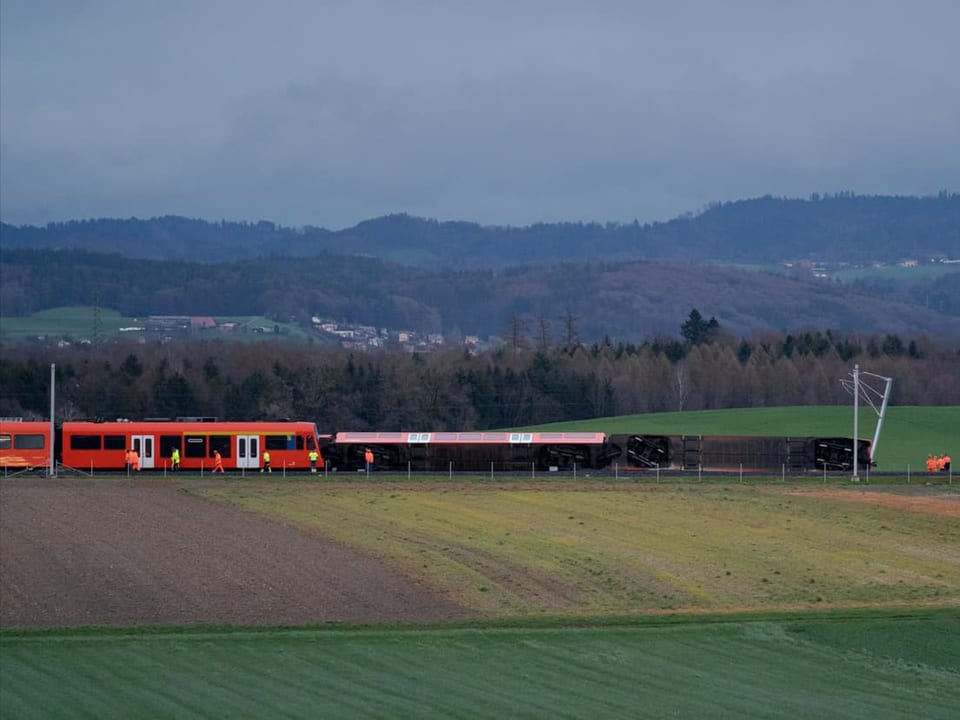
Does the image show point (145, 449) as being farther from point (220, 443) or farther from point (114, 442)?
point (220, 443)

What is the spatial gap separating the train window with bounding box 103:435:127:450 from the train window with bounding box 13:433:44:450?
3.30 meters

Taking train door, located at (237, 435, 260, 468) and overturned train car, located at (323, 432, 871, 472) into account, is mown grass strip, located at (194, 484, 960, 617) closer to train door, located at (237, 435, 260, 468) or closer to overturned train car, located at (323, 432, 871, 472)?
train door, located at (237, 435, 260, 468)

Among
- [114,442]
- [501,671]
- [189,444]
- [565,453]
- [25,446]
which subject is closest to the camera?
[501,671]

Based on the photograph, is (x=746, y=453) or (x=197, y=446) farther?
(x=746, y=453)

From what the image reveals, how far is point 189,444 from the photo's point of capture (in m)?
72.9

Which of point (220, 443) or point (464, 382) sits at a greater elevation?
point (464, 382)

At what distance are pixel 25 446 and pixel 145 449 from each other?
19.4ft

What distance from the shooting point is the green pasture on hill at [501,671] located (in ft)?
88.6

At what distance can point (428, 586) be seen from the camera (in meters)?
41.2

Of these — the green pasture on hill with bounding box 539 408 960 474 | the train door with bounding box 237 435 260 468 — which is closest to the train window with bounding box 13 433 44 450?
the train door with bounding box 237 435 260 468

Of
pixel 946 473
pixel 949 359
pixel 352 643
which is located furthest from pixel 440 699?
pixel 949 359

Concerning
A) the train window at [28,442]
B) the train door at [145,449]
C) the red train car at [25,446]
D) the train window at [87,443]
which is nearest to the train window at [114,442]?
the train window at [87,443]

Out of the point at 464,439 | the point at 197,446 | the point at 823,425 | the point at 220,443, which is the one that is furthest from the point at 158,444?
the point at 823,425

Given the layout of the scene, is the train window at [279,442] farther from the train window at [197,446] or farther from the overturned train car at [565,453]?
the train window at [197,446]
